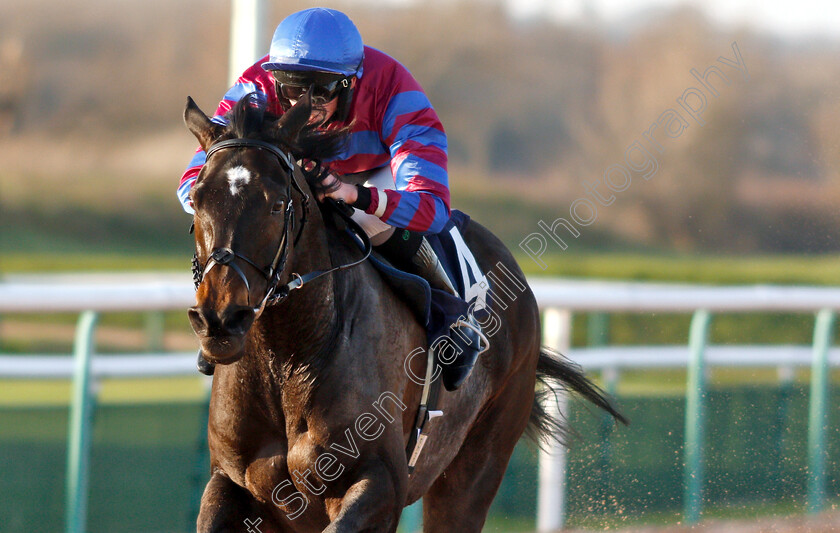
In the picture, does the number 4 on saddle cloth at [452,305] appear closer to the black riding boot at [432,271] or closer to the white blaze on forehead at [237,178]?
the black riding boot at [432,271]

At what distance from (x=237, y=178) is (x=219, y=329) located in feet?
1.06

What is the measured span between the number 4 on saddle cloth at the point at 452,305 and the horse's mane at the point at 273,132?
40 cm

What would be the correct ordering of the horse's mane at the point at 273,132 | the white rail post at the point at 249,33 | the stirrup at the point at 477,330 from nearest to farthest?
1. the horse's mane at the point at 273,132
2. the stirrup at the point at 477,330
3. the white rail post at the point at 249,33

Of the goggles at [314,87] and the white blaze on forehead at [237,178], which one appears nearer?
the white blaze on forehead at [237,178]

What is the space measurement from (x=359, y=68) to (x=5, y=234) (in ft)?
78.0

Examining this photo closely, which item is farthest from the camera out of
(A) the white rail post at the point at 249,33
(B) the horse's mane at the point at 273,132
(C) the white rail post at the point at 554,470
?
(A) the white rail post at the point at 249,33

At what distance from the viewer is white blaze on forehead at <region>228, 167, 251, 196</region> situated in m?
2.08

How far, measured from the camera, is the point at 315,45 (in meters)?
2.56

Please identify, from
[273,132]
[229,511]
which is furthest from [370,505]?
[273,132]

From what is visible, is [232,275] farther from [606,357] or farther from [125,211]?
[125,211]

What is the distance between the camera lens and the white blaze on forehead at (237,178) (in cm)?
208

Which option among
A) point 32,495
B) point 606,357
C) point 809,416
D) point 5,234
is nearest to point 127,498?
point 32,495

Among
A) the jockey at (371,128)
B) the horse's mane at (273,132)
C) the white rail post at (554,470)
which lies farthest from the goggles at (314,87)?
the white rail post at (554,470)

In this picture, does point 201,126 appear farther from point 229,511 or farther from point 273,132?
point 229,511
